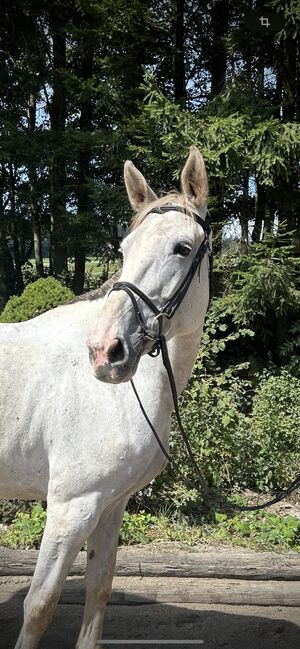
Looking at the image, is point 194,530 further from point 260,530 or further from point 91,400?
point 91,400

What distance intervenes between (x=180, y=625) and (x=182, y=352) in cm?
199

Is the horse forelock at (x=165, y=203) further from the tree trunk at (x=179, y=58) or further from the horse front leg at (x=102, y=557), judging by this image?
the tree trunk at (x=179, y=58)

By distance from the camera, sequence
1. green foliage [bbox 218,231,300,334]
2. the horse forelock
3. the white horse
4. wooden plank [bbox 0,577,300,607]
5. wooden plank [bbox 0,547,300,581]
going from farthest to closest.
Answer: green foliage [bbox 218,231,300,334], wooden plank [bbox 0,547,300,581], wooden plank [bbox 0,577,300,607], the horse forelock, the white horse

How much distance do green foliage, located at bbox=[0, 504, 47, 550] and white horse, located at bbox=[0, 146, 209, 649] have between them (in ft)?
6.51

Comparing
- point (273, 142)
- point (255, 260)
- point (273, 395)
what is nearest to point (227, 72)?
point (273, 142)

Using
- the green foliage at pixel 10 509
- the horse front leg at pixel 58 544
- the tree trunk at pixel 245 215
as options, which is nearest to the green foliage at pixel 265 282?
the tree trunk at pixel 245 215

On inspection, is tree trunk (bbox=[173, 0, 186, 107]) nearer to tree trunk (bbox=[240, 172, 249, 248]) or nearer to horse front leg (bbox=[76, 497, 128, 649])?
tree trunk (bbox=[240, 172, 249, 248])

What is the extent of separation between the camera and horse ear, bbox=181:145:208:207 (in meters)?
2.18

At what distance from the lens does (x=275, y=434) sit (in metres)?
5.72

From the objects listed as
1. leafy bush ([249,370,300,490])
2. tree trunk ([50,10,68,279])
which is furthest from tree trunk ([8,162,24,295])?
leafy bush ([249,370,300,490])

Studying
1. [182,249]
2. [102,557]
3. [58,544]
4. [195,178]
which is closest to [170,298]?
[182,249]

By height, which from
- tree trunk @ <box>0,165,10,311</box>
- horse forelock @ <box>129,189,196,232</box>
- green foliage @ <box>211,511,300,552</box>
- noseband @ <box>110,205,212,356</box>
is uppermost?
horse forelock @ <box>129,189,196,232</box>

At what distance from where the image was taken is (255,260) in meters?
6.57

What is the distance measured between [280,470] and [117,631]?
2712 mm
